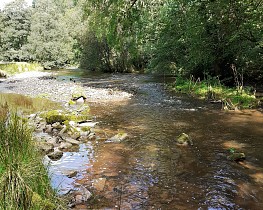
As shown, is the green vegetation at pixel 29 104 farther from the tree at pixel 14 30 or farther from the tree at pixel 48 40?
the tree at pixel 14 30

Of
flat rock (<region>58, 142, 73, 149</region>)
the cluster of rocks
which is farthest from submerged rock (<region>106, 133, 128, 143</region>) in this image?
flat rock (<region>58, 142, 73, 149</region>)

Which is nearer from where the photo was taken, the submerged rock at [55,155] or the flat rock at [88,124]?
the submerged rock at [55,155]

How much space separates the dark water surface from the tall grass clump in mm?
1144

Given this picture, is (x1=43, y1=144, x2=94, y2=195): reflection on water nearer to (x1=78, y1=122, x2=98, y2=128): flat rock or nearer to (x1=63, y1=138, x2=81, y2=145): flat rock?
(x1=63, y1=138, x2=81, y2=145): flat rock

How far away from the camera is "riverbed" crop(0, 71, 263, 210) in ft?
14.1

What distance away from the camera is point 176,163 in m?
5.69

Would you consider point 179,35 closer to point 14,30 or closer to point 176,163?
point 176,163

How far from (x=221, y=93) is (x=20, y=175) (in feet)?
38.1

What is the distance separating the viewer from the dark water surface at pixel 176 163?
4297 mm

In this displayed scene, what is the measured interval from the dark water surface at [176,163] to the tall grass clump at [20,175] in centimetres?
114

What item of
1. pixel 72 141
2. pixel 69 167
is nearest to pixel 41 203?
pixel 69 167

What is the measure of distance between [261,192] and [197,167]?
1287mm

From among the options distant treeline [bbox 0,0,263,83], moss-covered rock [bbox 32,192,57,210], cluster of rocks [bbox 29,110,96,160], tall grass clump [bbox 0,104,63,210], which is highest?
distant treeline [bbox 0,0,263,83]

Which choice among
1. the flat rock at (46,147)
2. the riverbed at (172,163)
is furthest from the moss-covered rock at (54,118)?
the flat rock at (46,147)
